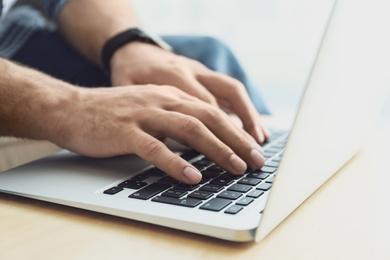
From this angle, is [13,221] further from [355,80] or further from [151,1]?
[151,1]

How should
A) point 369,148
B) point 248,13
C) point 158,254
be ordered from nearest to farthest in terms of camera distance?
point 158,254 < point 369,148 < point 248,13

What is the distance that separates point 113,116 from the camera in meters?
0.58

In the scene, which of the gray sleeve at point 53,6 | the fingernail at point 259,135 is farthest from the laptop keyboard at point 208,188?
the gray sleeve at point 53,6

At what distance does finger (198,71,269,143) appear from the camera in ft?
2.44

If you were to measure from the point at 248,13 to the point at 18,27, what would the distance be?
1.64m

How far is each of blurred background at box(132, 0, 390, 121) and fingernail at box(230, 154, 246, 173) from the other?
1781mm

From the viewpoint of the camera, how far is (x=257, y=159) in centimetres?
54

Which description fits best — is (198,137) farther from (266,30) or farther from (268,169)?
(266,30)

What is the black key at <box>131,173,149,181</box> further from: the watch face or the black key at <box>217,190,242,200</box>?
the watch face

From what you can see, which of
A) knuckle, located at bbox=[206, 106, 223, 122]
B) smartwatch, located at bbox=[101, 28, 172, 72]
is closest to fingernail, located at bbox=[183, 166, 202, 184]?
knuckle, located at bbox=[206, 106, 223, 122]

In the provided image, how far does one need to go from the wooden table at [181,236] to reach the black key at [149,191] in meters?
0.03

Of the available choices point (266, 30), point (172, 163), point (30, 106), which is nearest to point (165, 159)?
point (172, 163)

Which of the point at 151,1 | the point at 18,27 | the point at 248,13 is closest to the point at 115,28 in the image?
the point at 18,27

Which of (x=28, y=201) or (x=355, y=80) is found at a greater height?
(x=355, y=80)
